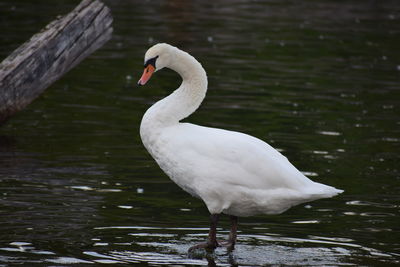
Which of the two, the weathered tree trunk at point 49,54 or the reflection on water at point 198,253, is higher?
the weathered tree trunk at point 49,54

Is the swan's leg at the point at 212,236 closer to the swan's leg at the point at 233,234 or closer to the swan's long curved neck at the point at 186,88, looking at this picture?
the swan's leg at the point at 233,234

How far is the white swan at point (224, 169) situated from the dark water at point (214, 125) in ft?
1.43

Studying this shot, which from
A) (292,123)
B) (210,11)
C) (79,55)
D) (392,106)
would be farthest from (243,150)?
(210,11)

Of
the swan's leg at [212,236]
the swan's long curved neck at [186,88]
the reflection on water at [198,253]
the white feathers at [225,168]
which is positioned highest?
the swan's long curved neck at [186,88]

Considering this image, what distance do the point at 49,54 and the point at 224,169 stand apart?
4685 millimetres

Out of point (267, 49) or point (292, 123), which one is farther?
point (267, 49)

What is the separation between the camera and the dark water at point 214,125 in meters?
8.69

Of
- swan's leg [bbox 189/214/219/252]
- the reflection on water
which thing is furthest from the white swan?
the reflection on water

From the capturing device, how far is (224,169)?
27.3 feet

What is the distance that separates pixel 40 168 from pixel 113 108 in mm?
3621

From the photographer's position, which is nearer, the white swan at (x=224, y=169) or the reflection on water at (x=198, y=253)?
the reflection on water at (x=198, y=253)

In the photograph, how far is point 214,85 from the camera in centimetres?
1684

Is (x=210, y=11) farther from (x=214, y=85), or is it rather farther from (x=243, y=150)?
(x=243, y=150)

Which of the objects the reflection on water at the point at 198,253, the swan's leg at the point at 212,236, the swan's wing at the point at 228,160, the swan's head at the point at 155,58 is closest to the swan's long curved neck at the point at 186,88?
the swan's head at the point at 155,58
